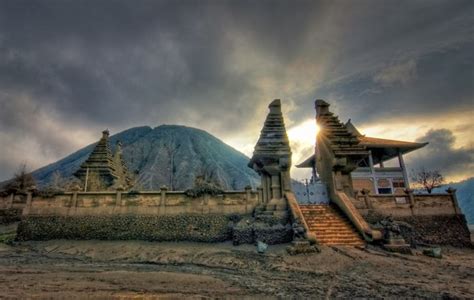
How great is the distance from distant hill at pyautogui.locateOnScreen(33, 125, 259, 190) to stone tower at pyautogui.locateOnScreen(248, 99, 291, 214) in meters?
51.5

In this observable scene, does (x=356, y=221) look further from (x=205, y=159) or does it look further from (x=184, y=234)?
(x=205, y=159)

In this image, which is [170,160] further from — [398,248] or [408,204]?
[398,248]

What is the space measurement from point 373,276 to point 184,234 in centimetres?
992

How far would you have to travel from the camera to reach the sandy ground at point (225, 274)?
594 centimetres

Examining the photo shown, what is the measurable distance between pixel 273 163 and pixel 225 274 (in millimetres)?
8549

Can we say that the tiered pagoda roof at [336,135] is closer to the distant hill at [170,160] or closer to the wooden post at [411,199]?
the wooden post at [411,199]

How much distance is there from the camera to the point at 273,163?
15.6 m

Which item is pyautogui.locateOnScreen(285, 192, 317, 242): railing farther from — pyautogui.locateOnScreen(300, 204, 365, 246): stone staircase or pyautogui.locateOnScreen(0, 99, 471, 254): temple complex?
pyautogui.locateOnScreen(300, 204, 365, 246): stone staircase

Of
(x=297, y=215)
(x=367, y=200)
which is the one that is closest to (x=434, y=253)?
(x=367, y=200)

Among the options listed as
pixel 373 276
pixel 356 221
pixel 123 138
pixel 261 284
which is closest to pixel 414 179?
pixel 356 221

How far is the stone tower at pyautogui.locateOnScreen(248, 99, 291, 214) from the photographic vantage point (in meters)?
15.2

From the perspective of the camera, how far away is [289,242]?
1204 cm

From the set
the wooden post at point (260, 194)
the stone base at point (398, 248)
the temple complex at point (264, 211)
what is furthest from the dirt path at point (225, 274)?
the wooden post at point (260, 194)

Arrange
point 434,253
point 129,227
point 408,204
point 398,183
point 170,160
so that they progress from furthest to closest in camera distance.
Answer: point 170,160 < point 398,183 < point 408,204 < point 129,227 < point 434,253
